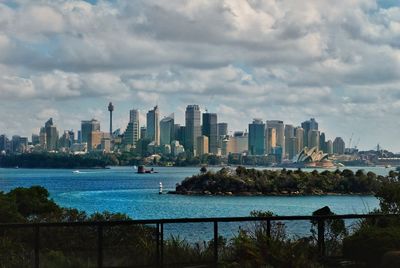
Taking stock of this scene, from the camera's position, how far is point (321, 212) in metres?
15.9

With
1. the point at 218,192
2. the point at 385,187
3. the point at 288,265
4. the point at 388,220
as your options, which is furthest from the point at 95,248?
the point at 218,192

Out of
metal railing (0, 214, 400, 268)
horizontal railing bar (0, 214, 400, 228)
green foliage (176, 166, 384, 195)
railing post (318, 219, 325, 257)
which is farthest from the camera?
green foliage (176, 166, 384, 195)

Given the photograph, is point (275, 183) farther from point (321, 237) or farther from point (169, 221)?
point (169, 221)

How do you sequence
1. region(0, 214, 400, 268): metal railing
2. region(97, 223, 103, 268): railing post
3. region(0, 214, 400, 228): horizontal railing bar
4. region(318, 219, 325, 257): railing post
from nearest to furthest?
region(0, 214, 400, 228): horizontal railing bar
region(0, 214, 400, 268): metal railing
region(97, 223, 103, 268): railing post
region(318, 219, 325, 257): railing post

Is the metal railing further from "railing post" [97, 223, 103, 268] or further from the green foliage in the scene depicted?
the green foliage

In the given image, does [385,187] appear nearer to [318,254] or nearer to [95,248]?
[318,254]

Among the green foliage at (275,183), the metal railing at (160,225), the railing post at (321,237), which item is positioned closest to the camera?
the metal railing at (160,225)

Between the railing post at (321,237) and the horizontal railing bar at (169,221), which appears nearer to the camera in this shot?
the horizontal railing bar at (169,221)

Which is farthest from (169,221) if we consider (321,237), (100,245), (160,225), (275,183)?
(275,183)

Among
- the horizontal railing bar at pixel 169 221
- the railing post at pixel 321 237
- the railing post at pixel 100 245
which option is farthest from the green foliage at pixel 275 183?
the railing post at pixel 100 245

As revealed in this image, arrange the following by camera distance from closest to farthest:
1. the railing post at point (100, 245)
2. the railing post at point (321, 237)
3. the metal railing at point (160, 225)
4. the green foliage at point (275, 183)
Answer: the metal railing at point (160, 225)
the railing post at point (100, 245)
the railing post at point (321, 237)
the green foliage at point (275, 183)

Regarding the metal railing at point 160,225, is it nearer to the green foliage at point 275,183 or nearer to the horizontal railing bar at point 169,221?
the horizontal railing bar at point 169,221

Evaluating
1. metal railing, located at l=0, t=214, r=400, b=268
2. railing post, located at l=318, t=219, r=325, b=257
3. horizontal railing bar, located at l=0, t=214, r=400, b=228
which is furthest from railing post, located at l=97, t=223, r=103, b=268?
railing post, located at l=318, t=219, r=325, b=257

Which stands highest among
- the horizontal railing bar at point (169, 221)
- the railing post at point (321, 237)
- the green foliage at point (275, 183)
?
the horizontal railing bar at point (169, 221)
